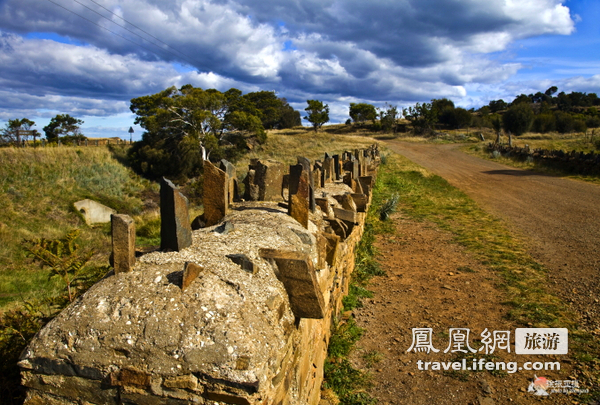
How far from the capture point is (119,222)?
8.59 feet

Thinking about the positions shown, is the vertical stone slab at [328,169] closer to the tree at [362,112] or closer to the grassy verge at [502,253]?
the grassy verge at [502,253]

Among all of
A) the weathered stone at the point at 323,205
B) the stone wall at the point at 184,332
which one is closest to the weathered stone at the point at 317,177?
the weathered stone at the point at 323,205

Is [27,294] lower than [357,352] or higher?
lower

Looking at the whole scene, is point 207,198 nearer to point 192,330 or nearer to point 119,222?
point 119,222

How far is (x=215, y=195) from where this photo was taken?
4.38 meters

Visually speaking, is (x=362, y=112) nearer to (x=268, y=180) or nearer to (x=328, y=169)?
(x=328, y=169)

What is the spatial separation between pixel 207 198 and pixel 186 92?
3954 centimetres

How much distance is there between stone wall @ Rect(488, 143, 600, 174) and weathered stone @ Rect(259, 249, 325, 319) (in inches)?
794

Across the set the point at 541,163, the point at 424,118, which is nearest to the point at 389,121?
the point at 424,118

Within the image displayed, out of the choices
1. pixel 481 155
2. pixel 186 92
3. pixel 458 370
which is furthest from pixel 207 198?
pixel 186 92

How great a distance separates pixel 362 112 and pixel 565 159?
53986 millimetres

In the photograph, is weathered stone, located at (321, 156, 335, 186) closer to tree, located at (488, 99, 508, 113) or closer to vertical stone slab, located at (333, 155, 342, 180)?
vertical stone slab, located at (333, 155, 342, 180)

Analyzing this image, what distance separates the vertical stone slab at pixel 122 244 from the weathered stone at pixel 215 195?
168 cm

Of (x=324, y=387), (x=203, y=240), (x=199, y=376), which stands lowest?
(x=324, y=387)
